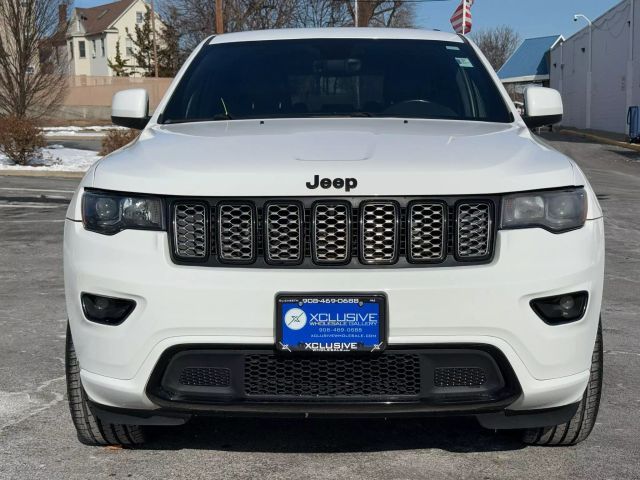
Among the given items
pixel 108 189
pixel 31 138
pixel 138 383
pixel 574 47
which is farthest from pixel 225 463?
→ pixel 574 47

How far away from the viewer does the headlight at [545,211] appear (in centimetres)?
305

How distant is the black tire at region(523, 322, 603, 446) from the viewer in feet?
11.1

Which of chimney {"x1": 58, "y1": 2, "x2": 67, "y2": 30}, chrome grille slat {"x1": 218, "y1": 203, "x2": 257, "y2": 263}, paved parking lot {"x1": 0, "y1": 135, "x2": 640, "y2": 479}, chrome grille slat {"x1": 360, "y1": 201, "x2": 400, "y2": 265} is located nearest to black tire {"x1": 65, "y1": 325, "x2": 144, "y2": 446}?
paved parking lot {"x1": 0, "y1": 135, "x2": 640, "y2": 479}

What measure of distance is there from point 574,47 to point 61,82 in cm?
2807

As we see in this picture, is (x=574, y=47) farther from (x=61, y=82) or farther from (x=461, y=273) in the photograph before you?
(x=461, y=273)

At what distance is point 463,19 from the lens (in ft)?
63.1

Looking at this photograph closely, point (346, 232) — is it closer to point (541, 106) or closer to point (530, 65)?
point (541, 106)

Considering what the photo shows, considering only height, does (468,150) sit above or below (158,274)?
above

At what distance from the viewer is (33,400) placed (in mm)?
4223

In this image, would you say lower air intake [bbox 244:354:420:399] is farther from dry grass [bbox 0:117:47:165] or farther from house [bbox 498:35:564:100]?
house [bbox 498:35:564:100]

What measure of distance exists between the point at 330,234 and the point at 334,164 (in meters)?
0.24

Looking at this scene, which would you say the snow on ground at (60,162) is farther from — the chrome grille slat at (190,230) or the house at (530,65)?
the house at (530,65)

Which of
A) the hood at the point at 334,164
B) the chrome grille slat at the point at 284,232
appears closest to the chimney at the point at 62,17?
the hood at the point at 334,164

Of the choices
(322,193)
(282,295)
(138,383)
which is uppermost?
(322,193)
